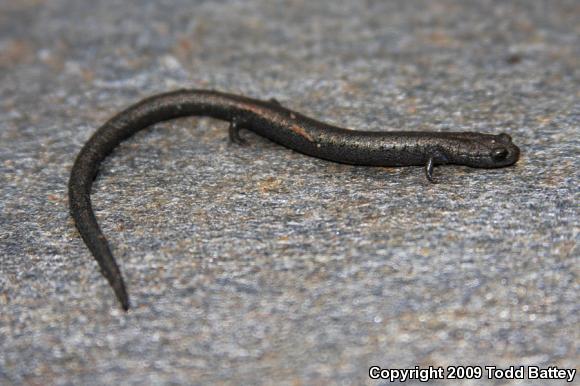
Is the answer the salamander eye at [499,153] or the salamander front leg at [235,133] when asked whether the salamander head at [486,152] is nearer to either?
the salamander eye at [499,153]

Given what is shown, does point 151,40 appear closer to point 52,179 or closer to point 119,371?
point 52,179

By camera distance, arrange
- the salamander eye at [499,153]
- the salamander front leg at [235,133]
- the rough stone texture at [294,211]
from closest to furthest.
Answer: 1. the rough stone texture at [294,211]
2. the salamander eye at [499,153]
3. the salamander front leg at [235,133]

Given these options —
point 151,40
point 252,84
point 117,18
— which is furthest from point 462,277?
point 117,18

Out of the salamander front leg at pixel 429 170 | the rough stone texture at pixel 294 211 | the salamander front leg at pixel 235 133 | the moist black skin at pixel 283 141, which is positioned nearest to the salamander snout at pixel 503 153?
the moist black skin at pixel 283 141

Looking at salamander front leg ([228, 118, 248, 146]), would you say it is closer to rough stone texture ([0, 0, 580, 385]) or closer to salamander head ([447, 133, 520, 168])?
rough stone texture ([0, 0, 580, 385])

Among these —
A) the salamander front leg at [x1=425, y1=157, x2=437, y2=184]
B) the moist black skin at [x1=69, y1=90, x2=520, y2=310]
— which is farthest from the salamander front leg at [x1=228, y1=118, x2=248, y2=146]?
the salamander front leg at [x1=425, y1=157, x2=437, y2=184]

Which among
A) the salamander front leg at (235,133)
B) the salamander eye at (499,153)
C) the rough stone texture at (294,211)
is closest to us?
the rough stone texture at (294,211)

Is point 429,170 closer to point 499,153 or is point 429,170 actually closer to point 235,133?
point 499,153

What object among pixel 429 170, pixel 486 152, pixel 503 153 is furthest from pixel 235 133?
pixel 503 153
